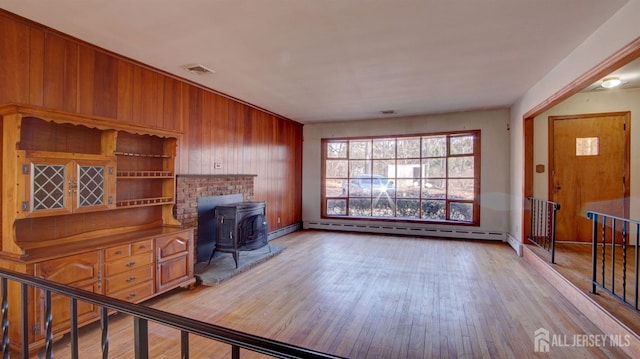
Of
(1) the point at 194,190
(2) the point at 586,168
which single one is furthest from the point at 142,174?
(2) the point at 586,168

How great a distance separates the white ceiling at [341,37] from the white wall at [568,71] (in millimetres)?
96

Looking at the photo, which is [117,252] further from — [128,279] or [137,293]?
[137,293]

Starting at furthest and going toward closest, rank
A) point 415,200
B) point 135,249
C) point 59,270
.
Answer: point 415,200 < point 135,249 < point 59,270

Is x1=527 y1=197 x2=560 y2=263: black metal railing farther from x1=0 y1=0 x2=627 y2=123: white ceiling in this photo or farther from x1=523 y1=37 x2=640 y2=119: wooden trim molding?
x1=0 y1=0 x2=627 y2=123: white ceiling

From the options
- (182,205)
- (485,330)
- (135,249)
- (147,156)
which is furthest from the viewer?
(182,205)

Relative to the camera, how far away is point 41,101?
9.07ft

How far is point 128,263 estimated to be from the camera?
9.70 ft

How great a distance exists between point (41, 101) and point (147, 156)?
1.08m

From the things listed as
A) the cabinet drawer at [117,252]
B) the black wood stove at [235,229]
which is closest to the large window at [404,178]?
the black wood stove at [235,229]

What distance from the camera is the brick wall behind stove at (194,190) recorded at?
13.5 ft

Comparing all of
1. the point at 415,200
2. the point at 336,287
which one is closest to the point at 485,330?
the point at 336,287

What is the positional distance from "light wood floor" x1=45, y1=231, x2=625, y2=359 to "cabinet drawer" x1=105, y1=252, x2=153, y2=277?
0.48 metres

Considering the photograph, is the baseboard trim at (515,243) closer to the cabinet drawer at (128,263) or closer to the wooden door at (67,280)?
the cabinet drawer at (128,263)

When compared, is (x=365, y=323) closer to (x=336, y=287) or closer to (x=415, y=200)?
(x=336, y=287)
